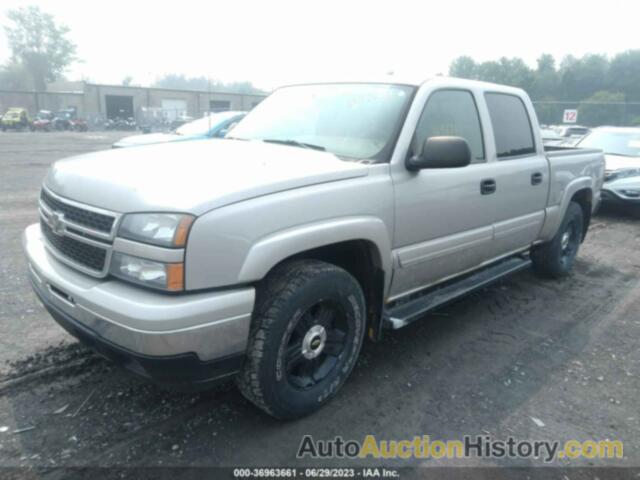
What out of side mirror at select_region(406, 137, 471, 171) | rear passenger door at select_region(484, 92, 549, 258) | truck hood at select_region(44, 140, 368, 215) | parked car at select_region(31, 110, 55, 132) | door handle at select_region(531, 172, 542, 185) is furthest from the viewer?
parked car at select_region(31, 110, 55, 132)

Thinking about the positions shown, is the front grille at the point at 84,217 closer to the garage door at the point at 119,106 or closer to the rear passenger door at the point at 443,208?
the rear passenger door at the point at 443,208

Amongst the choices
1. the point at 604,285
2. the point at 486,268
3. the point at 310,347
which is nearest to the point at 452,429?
the point at 310,347

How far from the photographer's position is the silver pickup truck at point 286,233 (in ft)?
7.07

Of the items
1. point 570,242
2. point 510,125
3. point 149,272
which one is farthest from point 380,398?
point 570,242

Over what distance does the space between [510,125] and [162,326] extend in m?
3.46

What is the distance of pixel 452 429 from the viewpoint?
2.79 metres

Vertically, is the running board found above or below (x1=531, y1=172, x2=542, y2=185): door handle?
below

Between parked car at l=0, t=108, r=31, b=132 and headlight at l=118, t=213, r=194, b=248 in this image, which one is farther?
parked car at l=0, t=108, r=31, b=132

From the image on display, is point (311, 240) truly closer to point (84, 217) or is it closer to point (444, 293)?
point (84, 217)

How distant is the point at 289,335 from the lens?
256 cm

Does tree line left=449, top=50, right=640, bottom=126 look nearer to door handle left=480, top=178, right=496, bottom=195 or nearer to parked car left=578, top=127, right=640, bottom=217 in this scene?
parked car left=578, top=127, right=640, bottom=217

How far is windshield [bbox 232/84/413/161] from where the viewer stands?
3.14 meters

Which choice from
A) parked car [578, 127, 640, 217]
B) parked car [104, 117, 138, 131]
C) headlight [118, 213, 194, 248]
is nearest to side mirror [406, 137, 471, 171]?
headlight [118, 213, 194, 248]

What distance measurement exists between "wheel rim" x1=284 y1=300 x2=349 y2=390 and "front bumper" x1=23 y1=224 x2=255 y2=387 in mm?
423
